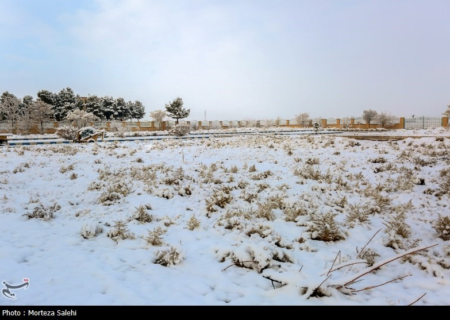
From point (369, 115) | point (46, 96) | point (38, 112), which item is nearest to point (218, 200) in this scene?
point (38, 112)

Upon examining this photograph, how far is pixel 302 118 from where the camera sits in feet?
157

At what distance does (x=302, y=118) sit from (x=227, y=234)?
4609 cm

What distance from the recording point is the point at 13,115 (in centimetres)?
3581

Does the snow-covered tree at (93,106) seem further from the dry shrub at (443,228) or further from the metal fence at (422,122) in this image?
the dry shrub at (443,228)

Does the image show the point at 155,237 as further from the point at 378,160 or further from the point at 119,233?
the point at 378,160

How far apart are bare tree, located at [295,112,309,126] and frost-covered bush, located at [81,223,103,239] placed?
4633 cm

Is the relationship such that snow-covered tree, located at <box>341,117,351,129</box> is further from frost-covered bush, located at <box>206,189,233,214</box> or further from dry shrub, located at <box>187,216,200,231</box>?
dry shrub, located at <box>187,216,200,231</box>

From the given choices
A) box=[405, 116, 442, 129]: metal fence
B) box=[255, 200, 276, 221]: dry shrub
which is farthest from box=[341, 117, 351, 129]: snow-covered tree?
box=[255, 200, 276, 221]: dry shrub

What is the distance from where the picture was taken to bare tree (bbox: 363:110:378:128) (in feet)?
133

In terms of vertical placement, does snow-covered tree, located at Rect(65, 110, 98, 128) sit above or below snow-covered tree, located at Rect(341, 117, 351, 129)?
above

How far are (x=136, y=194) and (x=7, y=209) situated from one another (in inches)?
99.5

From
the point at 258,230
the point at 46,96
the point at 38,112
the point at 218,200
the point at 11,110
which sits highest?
the point at 46,96

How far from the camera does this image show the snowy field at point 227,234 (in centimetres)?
314
